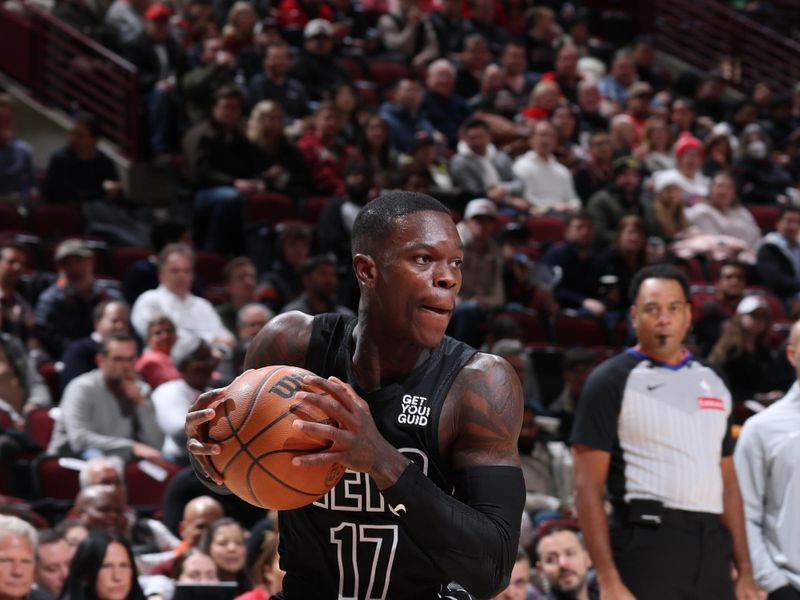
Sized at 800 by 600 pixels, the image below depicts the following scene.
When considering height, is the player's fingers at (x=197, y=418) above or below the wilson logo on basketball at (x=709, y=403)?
below

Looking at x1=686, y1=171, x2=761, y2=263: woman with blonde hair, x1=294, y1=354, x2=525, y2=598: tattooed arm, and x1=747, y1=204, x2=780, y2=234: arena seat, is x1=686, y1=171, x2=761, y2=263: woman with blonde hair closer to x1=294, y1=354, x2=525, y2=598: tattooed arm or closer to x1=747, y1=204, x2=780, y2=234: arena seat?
x1=747, y1=204, x2=780, y2=234: arena seat

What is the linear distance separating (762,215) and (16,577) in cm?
1030

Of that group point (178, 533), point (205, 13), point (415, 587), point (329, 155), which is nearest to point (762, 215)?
point (329, 155)

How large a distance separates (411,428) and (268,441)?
0.42 m

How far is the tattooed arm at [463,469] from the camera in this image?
8.74 ft

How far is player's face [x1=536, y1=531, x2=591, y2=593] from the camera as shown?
6.84 m

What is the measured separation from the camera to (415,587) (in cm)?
313

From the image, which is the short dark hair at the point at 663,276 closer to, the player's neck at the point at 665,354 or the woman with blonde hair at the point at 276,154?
the player's neck at the point at 665,354

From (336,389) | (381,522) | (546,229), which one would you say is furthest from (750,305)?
(336,389)

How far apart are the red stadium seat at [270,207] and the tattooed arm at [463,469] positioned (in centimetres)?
815

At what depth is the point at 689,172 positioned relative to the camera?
13969mm

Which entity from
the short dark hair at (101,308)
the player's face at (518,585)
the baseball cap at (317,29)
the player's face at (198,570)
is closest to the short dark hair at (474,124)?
the baseball cap at (317,29)

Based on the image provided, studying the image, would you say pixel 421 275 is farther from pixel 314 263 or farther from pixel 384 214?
pixel 314 263

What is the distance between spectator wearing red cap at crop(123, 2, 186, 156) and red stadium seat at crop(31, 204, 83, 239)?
1.57m
